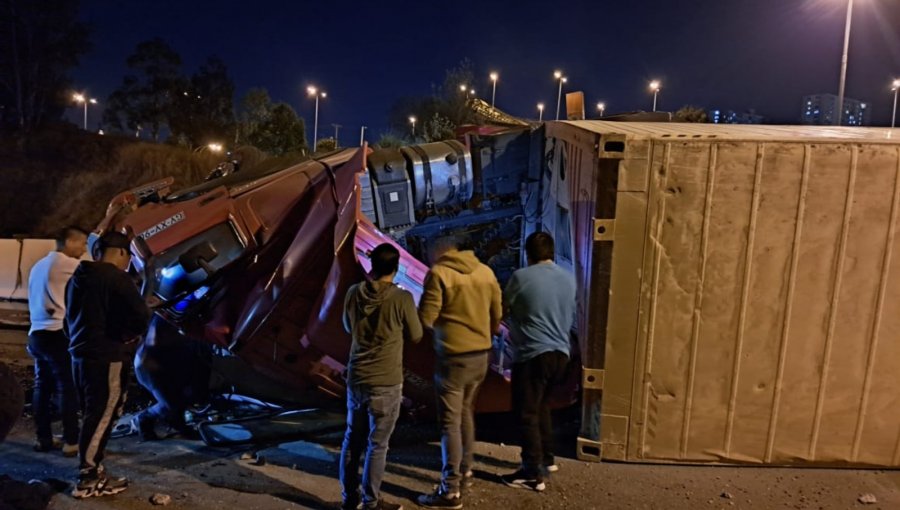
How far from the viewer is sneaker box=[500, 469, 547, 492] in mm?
4418

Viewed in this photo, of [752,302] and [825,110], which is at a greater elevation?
[825,110]

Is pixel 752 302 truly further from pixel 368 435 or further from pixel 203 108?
pixel 203 108

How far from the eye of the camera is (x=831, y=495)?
439cm

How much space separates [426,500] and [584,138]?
8.24 ft

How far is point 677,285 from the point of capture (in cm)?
450

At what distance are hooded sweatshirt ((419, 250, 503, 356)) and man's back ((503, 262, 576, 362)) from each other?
0.28 meters

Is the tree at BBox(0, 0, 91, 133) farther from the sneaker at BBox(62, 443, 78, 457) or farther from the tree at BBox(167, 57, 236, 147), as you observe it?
the sneaker at BBox(62, 443, 78, 457)

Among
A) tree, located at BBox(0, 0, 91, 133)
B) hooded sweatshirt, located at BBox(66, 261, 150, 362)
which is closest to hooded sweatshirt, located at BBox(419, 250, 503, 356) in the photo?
hooded sweatshirt, located at BBox(66, 261, 150, 362)

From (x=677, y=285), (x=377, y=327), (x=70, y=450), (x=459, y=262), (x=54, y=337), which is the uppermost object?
(x=459, y=262)

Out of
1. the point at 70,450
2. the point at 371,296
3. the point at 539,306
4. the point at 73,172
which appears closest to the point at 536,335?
the point at 539,306

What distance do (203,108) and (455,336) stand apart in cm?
3281

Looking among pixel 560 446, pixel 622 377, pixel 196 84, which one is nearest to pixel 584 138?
pixel 622 377

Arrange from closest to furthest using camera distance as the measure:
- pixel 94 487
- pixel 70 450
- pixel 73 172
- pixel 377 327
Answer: pixel 377 327, pixel 94 487, pixel 70 450, pixel 73 172

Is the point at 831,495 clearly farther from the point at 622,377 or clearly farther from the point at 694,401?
the point at 622,377
